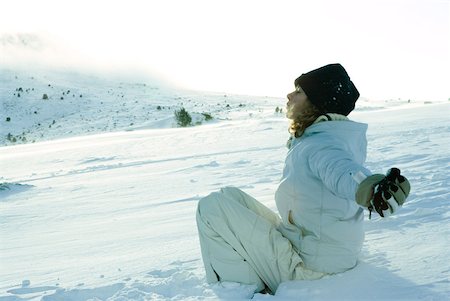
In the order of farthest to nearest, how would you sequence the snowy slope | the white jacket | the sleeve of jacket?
the snowy slope < the white jacket < the sleeve of jacket

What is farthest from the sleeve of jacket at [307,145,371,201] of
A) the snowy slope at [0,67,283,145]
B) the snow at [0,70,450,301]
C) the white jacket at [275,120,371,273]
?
the snowy slope at [0,67,283,145]

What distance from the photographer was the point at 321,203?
7.16ft

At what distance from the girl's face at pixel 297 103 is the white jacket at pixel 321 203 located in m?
0.14

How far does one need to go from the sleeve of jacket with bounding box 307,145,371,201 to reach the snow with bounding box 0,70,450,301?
55cm

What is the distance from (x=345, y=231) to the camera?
2262mm

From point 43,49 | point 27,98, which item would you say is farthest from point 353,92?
point 43,49

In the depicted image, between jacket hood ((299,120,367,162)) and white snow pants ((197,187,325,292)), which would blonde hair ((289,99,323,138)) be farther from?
white snow pants ((197,187,325,292))

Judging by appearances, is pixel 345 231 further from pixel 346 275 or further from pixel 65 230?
pixel 65 230

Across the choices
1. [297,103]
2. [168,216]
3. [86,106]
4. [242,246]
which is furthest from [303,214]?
[86,106]

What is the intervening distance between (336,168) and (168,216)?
8.96 ft

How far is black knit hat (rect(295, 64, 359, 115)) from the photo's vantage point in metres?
2.24

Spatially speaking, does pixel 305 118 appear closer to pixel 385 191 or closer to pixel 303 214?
pixel 303 214

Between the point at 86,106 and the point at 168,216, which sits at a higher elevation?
the point at 86,106

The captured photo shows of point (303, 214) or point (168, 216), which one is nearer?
point (303, 214)
